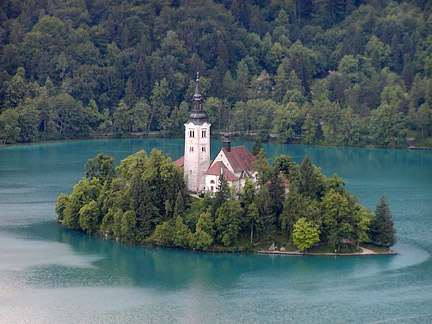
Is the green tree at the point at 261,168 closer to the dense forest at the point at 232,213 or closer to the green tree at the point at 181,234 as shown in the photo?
Answer: the dense forest at the point at 232,213

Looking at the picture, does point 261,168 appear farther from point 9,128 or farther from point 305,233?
point 9,128

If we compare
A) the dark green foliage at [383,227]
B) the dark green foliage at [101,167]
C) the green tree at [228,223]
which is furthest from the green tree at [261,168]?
the dark green foliage at [101,167]

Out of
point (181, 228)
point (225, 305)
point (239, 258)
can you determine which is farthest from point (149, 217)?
point (225, 305)

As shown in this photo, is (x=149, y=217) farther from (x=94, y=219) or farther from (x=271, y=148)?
(x=271, y=148)

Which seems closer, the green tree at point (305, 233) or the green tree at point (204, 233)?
the green tree at point (305, 233)

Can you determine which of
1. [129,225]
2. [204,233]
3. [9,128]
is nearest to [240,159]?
[204,233]

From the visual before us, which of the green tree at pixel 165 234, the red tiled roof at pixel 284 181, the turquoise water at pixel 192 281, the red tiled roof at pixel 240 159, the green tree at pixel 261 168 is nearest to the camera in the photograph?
the turquoise water at pixel 192 281
